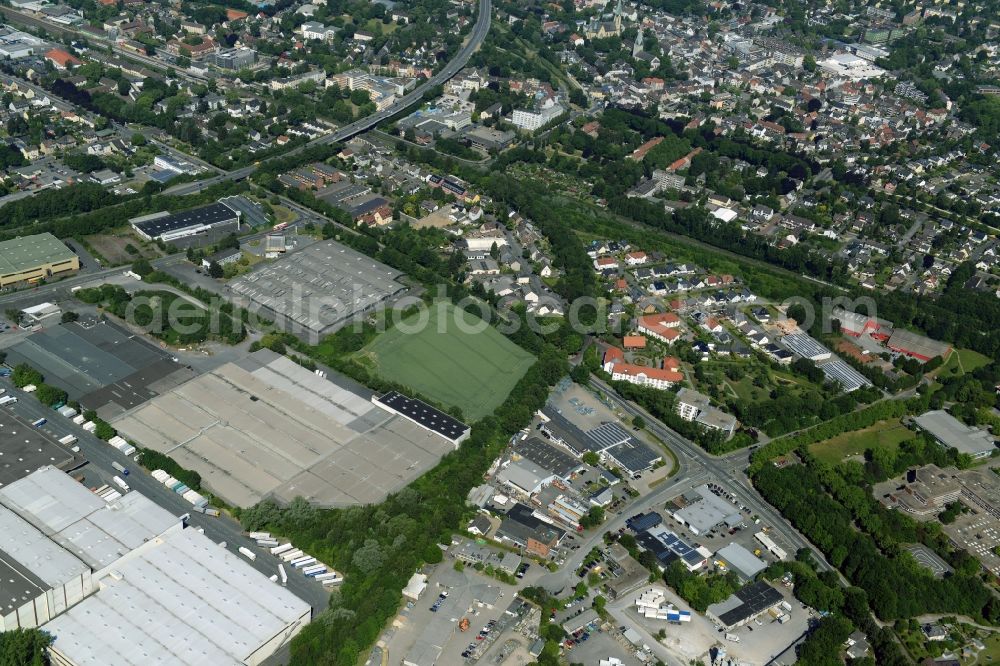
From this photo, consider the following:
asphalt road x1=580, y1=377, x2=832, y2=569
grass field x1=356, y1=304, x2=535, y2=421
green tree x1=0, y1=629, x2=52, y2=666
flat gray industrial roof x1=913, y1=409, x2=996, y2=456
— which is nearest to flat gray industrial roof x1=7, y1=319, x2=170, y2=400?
grass field x1=356, y1=304, x2=535, y2=421

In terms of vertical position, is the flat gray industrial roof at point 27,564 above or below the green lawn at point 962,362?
below

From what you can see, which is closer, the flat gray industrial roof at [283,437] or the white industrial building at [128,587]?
the white industrial building at [128,587]

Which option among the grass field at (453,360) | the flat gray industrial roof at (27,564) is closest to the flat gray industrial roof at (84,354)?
the flat gray industrial roof at (27,564)

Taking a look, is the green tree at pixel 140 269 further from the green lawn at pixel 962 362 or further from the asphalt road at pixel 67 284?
the green lawn at pixel 962 362

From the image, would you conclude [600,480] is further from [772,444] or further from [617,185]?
[617,185]

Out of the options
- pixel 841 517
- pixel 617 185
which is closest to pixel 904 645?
pixel 841 517

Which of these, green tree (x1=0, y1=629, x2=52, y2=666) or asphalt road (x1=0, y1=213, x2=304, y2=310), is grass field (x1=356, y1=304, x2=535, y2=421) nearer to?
asphalt road (x1=0, y1=213, x2=304, y2=310)
